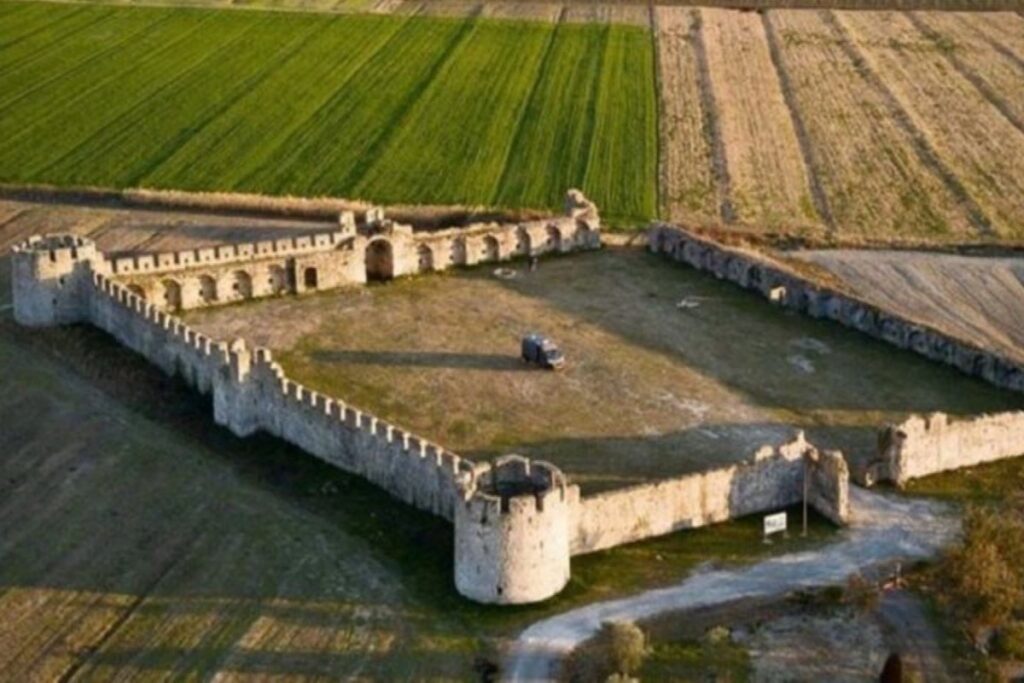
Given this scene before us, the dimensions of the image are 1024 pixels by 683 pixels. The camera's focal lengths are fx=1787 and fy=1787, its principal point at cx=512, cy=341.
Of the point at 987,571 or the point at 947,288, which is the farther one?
the point at 947,288

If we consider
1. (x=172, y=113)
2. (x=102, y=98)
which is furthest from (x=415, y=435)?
(x=102, y=98)

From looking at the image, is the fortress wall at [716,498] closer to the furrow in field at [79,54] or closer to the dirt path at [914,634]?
the dirt path at [914,634]

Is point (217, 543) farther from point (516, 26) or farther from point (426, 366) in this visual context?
point (516, 26)

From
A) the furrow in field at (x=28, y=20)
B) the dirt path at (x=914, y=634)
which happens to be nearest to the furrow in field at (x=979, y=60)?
the dirt path at (x=914, y=634)

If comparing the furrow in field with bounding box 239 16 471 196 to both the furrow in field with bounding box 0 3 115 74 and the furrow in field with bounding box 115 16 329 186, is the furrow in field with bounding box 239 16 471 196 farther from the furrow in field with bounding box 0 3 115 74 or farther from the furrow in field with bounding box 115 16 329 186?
the furrow in field with bounding box 0 3 115 74

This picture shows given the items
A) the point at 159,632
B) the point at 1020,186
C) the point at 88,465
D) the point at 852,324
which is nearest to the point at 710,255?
the point at 852,324

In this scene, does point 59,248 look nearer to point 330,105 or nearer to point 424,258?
point 424,258

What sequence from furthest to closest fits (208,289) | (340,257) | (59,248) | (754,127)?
1. (754,127)
2. (340,257)
3. (208,289)
4. (59,248)
